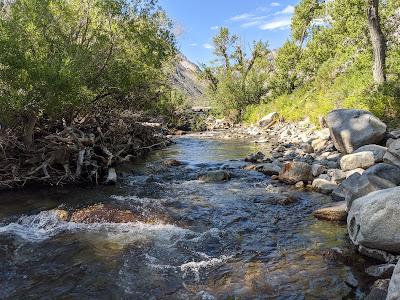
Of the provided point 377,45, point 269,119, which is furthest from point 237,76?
point 377,45

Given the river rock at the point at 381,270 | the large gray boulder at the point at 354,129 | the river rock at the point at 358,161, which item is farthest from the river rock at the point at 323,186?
the river rock at the point at 381,270

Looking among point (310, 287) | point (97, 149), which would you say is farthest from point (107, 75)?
point (310, 287)

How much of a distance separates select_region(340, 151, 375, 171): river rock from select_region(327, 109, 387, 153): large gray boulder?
1.82 meters

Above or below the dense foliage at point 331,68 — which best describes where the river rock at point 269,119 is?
below

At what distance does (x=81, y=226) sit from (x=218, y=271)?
13.6 feet

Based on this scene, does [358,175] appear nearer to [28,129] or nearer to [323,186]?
[323,186]

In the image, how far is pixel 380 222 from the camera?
7094 mm

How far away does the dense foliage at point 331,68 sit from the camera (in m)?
19.8

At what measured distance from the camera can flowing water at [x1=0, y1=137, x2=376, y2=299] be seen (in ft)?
22.2

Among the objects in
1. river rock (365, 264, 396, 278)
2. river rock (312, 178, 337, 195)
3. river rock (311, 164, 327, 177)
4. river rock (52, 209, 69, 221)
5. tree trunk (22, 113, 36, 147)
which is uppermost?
tree trunk (22, 113, 36, 147)

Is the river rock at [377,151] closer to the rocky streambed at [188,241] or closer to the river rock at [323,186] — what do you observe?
the rocky streambed at [188,241]

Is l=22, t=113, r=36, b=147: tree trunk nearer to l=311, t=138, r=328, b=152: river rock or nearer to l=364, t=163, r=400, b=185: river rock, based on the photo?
l=364, t=163, r=400, b=185: river rock

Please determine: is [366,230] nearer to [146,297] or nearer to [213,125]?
[146,297]

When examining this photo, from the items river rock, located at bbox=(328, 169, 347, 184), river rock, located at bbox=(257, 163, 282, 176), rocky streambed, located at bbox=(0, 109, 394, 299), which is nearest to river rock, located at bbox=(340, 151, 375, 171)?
river rock, located at bbox=(328, 169, 347, 184)
